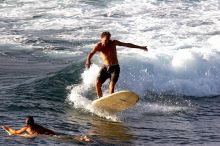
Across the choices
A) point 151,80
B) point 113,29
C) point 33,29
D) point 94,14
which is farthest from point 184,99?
point 94,14

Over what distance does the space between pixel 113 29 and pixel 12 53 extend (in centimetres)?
535

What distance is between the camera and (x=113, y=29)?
81.0ft

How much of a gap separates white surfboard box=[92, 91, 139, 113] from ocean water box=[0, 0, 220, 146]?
206mm

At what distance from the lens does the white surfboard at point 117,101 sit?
1310cm

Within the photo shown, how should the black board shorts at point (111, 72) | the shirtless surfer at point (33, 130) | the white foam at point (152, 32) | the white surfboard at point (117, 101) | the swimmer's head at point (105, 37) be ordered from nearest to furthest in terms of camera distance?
the shirtless surfer at point (33, 130) → the swimmer's head at point (105, 37) → the white surfboard at point (117, 101) → the black board shorts at point (111, 72) → the white foam at point (152, 32)

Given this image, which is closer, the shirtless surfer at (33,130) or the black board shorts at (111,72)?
the shirtless surfer at (33,130)

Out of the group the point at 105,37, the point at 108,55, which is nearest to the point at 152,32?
the point at 108,55

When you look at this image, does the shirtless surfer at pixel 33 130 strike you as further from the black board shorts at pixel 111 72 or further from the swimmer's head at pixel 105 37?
the swimmer's head at pixel 105 37

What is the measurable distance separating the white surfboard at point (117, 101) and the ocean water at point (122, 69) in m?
0.21

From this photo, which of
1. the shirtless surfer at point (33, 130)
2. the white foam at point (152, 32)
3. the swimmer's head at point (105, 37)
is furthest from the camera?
the white foam at point (152, 32)

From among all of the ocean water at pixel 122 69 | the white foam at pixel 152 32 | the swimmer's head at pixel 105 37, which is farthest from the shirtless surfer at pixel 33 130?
the white foam at pixel 152 32

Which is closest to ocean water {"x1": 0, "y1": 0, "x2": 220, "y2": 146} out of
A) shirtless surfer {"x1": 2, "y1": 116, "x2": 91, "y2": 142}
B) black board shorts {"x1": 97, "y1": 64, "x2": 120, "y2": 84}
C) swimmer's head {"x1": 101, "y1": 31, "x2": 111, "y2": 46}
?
shirtless surfer {"x1": 2, "y1": 116, "x2": 91, "y2": 142}

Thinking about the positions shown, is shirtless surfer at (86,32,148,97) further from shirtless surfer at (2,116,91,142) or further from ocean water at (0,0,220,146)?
shirtless surfer at (2,116,91,142)

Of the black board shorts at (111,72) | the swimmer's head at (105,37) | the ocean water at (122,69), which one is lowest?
the ocean water at (122,69)
